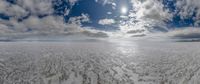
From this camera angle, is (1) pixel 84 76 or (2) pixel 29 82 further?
(1) pixel 84 76

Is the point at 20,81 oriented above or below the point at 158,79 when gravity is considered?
above

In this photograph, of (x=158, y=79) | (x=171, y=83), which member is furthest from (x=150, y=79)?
(x=171, y=83)

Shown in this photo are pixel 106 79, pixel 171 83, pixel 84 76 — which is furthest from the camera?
pixel 84 76

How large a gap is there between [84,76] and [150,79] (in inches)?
231

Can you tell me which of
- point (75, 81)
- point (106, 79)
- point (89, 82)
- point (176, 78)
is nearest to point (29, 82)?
point (75, 81)

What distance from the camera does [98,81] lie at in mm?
15422

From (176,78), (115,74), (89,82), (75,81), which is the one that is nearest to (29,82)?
(75,81)

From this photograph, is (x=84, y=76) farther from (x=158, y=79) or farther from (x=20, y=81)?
(x=158, y=79)

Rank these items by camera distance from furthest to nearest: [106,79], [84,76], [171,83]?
[84,76] < [106,79] < [171,83]

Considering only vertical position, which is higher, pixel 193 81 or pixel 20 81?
pixel 20 81

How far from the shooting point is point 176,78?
52.9 ft

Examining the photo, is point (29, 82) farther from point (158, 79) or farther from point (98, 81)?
point (158, 79)

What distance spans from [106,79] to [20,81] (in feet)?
23.0

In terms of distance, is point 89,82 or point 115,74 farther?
point 115,74
